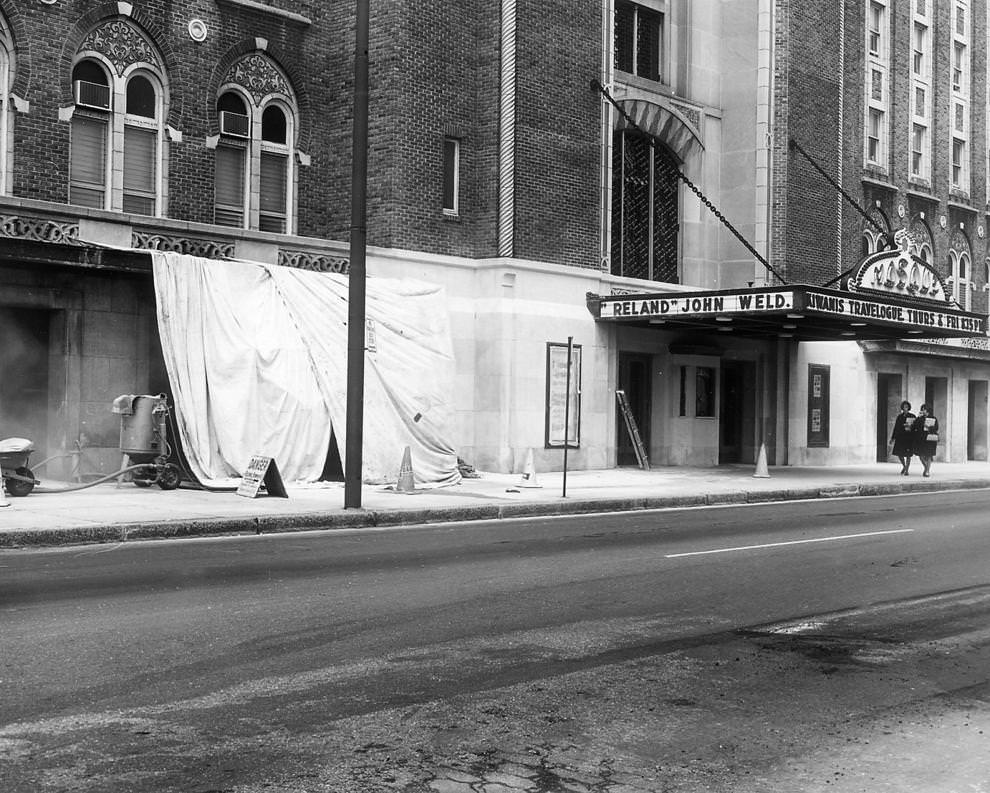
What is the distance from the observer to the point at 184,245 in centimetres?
2027

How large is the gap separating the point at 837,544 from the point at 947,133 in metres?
29.1

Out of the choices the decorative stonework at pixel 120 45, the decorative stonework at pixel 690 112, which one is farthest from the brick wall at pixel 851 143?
the decorative stonework at pixel 120 45

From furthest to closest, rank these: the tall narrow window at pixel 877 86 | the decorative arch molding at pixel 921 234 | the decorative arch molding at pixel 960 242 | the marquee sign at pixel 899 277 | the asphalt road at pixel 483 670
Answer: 1. the decorative arch molding at pixel 960 242
2. the decorative arch molding at pixel 921 234
3. the tall narrow window at pixel 877 86
4. the marquee sign at pixel 899 277
5. the asphalt road at pixel 483 670

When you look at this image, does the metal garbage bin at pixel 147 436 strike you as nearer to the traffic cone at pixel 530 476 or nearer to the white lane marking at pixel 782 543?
the traffic cone at pixel 530 476

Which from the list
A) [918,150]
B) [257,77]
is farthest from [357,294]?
[918,150]

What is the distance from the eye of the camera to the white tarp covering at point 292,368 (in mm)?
19094

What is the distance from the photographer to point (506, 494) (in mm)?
20000

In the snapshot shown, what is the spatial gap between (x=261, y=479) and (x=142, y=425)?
88.6 inches

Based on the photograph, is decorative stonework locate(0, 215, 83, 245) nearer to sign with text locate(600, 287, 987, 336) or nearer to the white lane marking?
the white lane marking

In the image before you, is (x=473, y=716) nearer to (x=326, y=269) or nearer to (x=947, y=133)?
(x=326, y=269)

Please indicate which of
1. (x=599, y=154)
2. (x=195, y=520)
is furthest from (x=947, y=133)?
(x=195, y=520)

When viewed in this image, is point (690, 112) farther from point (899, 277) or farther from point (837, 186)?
point (899, 277)

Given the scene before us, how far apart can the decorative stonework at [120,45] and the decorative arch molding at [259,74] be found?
122 cm

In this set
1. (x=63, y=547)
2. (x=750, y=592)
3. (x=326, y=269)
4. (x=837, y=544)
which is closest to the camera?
(x=750, y=592)
